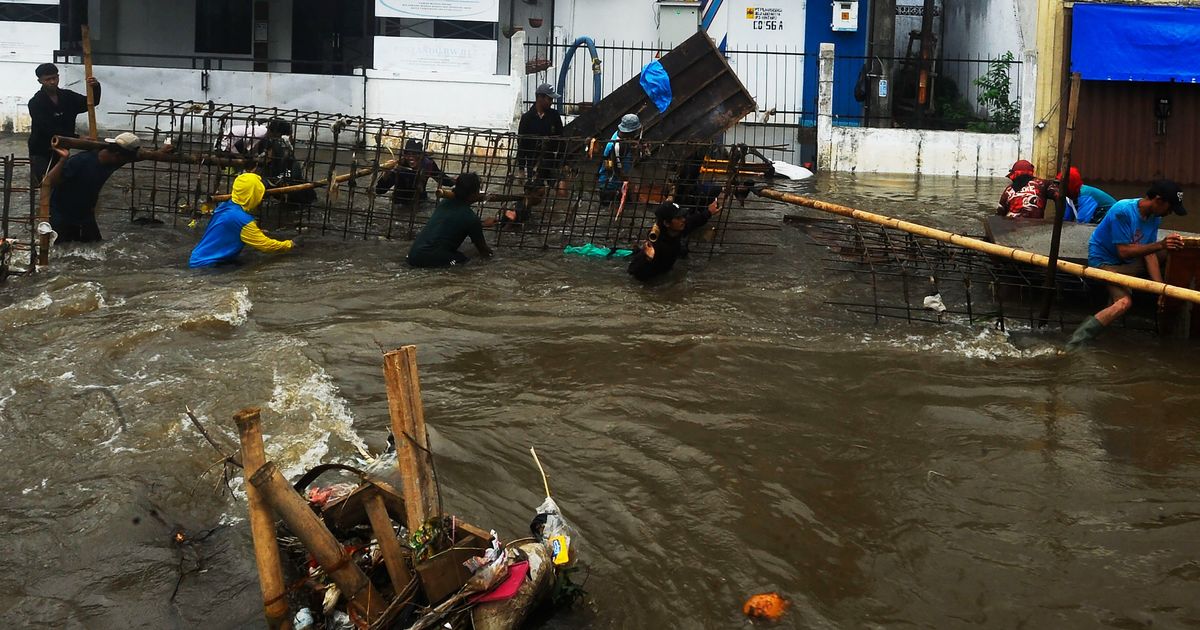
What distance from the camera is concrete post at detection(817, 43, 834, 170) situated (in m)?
17.7

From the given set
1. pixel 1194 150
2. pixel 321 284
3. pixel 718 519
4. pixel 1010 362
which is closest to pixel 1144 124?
pixel 1194 150

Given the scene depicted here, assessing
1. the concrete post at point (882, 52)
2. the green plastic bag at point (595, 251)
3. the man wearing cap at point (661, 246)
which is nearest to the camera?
the man wearing cap at point (661, 246)

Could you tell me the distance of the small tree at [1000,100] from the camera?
1798cm

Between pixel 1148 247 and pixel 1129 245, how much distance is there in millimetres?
179

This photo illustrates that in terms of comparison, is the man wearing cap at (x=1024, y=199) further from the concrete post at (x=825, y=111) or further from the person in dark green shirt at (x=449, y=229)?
the concrete post at (x=825, y=111)

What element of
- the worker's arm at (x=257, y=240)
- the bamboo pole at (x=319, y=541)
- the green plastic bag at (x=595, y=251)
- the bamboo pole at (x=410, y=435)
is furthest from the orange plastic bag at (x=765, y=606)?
the worker's arm at (x=257, y=240)

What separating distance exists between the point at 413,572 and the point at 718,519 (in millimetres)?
1969

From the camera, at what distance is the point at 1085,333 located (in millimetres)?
8312

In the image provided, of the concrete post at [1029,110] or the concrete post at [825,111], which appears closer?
the concrete post at [1029,110]

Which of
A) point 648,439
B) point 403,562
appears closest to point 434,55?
point 648,439

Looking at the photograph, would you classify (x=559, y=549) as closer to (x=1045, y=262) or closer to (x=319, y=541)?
(x=319, y=541)

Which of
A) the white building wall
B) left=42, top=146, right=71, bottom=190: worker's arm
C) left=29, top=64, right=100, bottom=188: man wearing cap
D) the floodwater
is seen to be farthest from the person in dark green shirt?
the white building wall

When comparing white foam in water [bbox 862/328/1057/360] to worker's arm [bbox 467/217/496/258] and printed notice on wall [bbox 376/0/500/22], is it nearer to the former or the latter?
worker's arm [bbox 467/217/496/258]

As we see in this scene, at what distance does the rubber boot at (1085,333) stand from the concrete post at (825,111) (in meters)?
9.73
